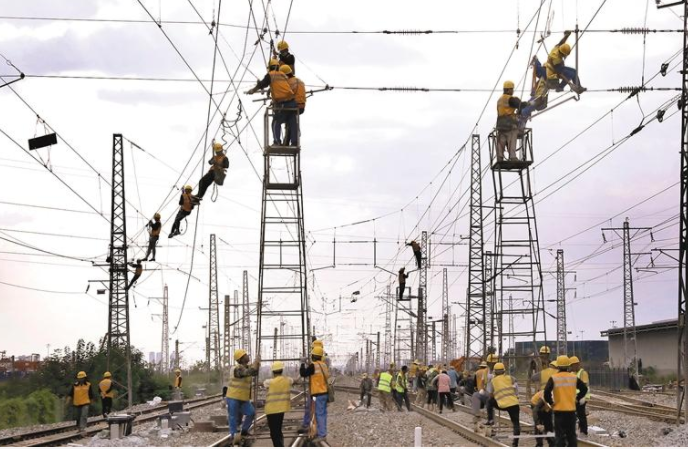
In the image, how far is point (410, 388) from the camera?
186 feet

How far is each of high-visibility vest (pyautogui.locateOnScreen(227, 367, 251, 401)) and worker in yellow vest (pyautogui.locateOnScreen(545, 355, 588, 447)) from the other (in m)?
5.76

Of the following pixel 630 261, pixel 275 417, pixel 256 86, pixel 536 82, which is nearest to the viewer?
pixel 275 417

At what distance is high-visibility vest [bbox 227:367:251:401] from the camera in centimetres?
1809

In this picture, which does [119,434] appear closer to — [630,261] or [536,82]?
[536,82]

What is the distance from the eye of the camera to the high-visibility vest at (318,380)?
17.8m

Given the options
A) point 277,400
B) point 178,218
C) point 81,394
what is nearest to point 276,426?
point 277,400

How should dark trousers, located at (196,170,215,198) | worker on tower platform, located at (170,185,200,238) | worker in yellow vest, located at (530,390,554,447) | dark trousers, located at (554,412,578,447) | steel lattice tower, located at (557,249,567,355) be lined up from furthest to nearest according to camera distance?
steel lattice tower, located at (557,249,567,355) → worker on tower platform, located at (170,185,200,238) → dark trousers, located at (196,170,215,198) → worker in yellow vest, located at (530,390,554,447) → dark trousers, located at (554,412,578,447)

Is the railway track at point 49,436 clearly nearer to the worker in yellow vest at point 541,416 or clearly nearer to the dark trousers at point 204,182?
the dark trousers at point 204,182

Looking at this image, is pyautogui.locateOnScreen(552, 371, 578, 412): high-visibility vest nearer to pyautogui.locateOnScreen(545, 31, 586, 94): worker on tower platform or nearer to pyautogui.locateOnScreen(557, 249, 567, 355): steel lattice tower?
pyautogui.locateOnScreen(545, 31, 586, 94): worker on tower platform

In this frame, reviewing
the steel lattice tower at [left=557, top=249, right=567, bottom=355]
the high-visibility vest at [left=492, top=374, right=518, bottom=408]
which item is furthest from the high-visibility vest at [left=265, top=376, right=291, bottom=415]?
the steel lattice tower at [left=557, top=249, right=567, bottom=355]

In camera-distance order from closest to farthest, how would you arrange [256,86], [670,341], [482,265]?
[256,86], [482,265], [670,341]

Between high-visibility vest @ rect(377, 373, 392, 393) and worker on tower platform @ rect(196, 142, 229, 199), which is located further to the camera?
high-visibility vest @ rect(377, 373, 392, 393)

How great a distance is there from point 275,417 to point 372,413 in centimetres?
1536

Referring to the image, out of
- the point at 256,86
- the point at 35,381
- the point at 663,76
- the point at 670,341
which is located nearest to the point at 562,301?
the point at 670,341
